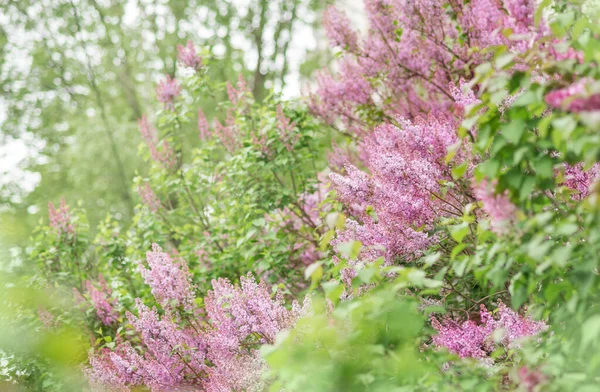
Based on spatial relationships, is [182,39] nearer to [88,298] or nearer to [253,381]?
[88,298]

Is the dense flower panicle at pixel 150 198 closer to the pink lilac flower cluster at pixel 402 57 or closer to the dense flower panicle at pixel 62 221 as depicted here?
the dense flower panicle at pixel 62 221

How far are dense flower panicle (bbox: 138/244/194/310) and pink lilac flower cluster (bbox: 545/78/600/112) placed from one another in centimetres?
290

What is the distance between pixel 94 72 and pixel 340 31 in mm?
9417

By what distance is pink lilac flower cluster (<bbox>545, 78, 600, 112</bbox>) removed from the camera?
68.8 inches

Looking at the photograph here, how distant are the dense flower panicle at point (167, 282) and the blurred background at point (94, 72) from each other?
8486 millimetres

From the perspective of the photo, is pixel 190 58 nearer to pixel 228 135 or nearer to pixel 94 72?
pixel 228 135

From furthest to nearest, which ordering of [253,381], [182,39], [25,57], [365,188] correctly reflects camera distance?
[182,39] → [25,57] → [365,188] → [253,381]

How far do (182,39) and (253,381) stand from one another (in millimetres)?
11116

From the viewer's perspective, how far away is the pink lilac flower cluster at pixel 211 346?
3412 millimetres

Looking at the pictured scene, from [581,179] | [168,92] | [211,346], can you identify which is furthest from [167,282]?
[581,179]

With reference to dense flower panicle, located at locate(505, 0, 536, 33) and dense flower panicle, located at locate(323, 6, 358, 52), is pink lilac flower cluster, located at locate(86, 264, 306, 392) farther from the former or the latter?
dense flower panicle, located at locate(323, 6, 358, 52)

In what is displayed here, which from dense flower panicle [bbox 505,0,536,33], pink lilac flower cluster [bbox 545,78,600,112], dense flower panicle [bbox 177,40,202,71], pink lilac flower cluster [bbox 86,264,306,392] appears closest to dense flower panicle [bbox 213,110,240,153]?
dense flower panicle [bbox 177,40,202,71]

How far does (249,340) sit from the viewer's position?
372 cm

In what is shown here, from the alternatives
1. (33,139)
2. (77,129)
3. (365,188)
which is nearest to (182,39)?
(77,129)
